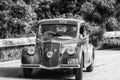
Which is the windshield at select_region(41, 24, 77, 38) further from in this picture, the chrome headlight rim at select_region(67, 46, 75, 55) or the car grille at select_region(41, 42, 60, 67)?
the chrome headlight rim at select_region(67, 46, 75, 55)

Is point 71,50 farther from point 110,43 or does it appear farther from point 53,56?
point 110,43

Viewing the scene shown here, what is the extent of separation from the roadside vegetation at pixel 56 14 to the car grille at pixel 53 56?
442 inches

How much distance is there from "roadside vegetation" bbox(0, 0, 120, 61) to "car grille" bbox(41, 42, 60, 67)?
11.2 m

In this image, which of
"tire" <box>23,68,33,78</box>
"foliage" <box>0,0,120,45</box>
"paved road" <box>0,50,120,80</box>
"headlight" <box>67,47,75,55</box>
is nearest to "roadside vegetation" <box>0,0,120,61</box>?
"foliage" <box>0,0,120,45</box>

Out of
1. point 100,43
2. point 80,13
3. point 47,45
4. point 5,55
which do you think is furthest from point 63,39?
point 80,13

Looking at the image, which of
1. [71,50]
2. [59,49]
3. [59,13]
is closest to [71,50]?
[71,50]

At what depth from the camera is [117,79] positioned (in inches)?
434

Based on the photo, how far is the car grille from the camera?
1094 centimetres

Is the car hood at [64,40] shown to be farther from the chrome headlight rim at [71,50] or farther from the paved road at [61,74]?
the paved road at [61,74]

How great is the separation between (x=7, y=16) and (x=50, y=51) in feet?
38.4

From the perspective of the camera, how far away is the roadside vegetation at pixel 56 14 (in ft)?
73.7

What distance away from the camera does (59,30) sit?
40.5 ft

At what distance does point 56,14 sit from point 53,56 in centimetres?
1773

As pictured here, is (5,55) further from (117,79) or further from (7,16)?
(117,79)
